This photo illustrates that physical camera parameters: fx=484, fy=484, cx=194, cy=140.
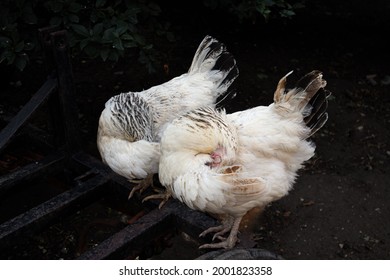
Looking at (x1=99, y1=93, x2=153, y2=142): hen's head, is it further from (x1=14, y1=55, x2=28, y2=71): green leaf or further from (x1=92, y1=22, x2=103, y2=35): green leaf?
(x1=14, y1=55, x2=28, y2=71): green leaf

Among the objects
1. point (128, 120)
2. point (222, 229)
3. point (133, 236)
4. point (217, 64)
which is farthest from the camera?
point (217, 64)

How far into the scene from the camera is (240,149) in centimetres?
227

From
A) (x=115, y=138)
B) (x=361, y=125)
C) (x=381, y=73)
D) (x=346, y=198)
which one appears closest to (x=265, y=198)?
(x=115, y=138)

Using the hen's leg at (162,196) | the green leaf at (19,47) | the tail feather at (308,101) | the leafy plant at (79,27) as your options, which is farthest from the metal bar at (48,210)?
the tail feather at (308,101)

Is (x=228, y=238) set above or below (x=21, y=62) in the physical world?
below

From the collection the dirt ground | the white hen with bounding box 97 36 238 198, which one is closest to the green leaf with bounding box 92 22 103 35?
the white hen with bounding box 97 36 238 198

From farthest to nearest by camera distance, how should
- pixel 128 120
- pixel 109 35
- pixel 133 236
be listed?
pixel 109 35 → pixel 128 120 → pixel 133 236

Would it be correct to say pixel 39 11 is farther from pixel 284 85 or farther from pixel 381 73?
pixel 381 73

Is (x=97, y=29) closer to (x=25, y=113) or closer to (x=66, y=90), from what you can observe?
(x=66, y=90)

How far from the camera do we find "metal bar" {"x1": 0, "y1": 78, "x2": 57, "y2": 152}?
2412 mm

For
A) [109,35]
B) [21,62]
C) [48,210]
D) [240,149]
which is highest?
[109,35]

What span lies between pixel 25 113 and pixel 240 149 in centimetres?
112

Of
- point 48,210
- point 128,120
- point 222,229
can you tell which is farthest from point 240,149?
point 48,210

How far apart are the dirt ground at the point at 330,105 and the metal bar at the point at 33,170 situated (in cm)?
114
